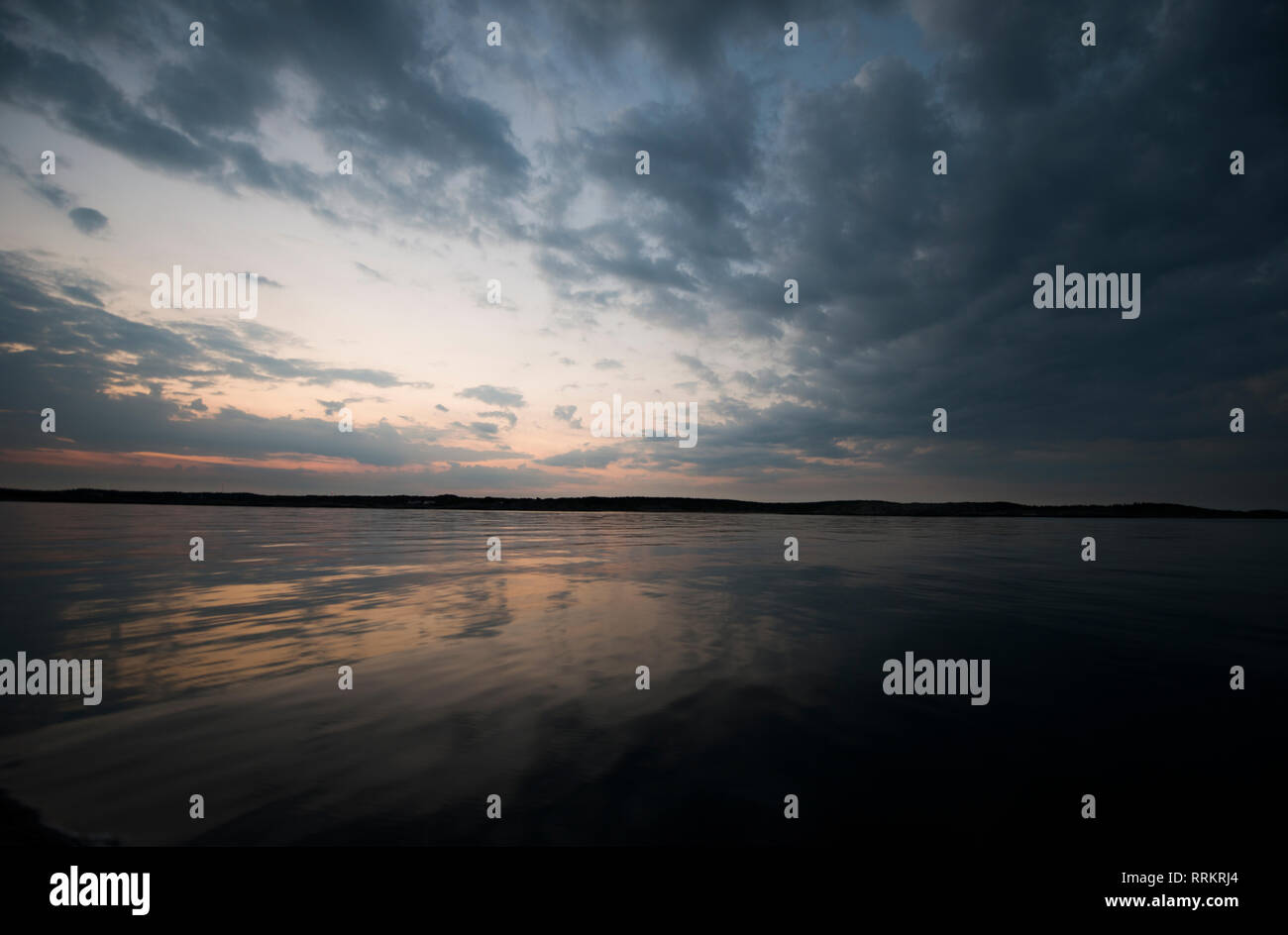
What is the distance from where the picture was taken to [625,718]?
6750 millimetres

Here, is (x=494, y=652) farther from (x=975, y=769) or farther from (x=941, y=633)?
(x=941, y=633)

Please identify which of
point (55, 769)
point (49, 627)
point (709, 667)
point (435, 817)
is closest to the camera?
point (435, 817)

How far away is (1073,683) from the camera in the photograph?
26.7 ft

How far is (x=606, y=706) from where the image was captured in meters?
7.15

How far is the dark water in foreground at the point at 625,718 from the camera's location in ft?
15.2

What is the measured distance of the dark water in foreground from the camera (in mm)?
4637

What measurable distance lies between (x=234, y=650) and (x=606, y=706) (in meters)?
7.42
